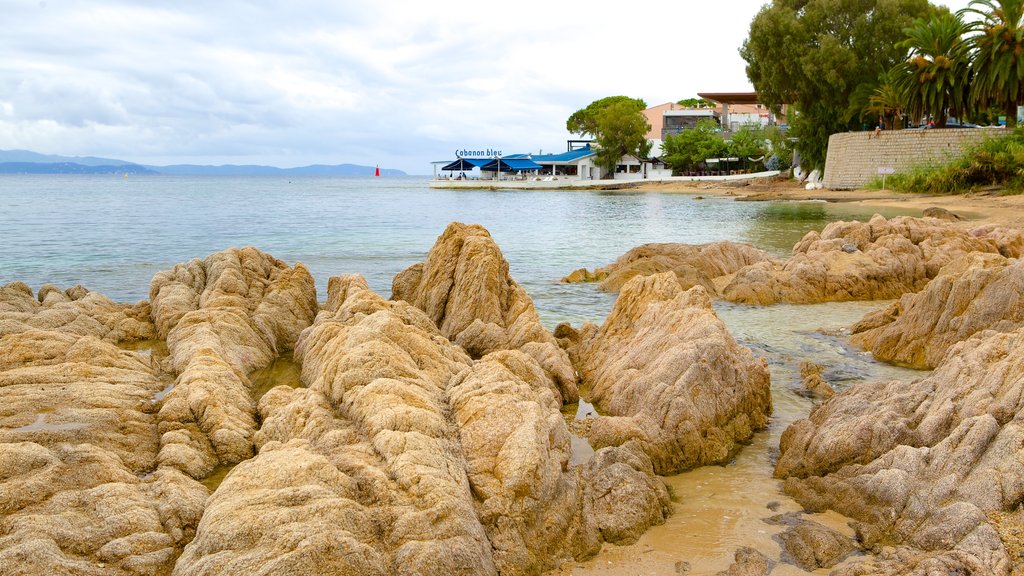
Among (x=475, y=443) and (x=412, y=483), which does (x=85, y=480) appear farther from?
(x=475, y=443)

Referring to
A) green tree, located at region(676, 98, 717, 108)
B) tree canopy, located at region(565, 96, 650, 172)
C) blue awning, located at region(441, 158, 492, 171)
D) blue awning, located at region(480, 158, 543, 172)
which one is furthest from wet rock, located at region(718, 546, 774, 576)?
green tree, located at region(676, 98, 717, 108)

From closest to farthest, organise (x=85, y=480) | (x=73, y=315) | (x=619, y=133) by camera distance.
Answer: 1. (x=85, y=480)
2. (x=73, y=315)
3. (x=619, y=133)

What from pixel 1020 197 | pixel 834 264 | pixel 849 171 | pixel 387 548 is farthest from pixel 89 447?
pixel 849 171

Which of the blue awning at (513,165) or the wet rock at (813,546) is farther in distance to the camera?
the blue awning at (513,165)

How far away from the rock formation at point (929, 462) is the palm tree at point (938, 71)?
47926 mm

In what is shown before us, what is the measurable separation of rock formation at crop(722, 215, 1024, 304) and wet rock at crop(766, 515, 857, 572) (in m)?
11.5

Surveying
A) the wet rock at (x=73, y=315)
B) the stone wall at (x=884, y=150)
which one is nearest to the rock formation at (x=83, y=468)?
the wet rock at (x=73, y=315)

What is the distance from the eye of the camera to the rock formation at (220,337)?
7.61 meters

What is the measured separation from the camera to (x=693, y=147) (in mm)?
96812

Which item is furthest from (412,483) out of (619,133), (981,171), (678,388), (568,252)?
(619,133)

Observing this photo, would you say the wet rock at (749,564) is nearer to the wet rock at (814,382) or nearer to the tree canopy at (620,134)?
the wet rock at (814,382)

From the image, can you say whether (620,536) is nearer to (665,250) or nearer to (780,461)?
(780,461)

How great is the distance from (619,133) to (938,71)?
4885cm

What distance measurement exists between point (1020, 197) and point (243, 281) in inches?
1555
